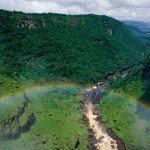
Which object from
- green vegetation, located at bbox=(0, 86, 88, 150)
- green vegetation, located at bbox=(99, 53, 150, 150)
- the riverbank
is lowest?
the riverbank

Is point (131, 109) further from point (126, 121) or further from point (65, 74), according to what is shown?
point (65, 74)

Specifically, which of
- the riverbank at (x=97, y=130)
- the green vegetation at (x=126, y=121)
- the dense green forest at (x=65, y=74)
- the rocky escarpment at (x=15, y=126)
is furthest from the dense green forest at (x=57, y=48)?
the green vegetation at (x=126, y=121)

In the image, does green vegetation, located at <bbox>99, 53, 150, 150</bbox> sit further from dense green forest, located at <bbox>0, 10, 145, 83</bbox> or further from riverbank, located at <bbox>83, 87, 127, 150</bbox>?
dense green forest, located at <bbox>0, 10, 145, 83</bbox>

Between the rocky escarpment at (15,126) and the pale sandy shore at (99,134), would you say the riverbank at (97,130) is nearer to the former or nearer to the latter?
the pale sandy shore at (99,134)

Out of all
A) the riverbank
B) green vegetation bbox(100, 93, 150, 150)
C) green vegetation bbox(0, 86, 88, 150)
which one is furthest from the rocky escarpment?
green vegetation bbox(100, 93, 150, 150)

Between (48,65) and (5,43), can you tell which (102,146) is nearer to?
(48,65)
